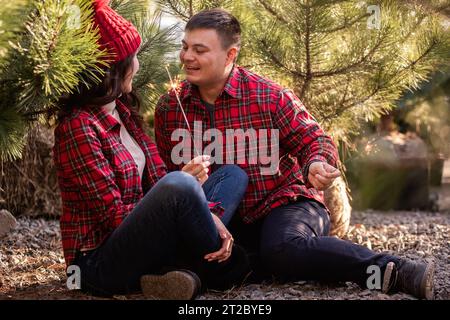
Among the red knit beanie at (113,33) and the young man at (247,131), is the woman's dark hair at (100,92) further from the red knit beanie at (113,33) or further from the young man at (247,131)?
the young man at (247,131)

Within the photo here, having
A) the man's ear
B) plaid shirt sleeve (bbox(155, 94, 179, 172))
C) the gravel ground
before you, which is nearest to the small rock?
the gravel ground

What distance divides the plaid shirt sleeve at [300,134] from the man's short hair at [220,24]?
25 centimetres

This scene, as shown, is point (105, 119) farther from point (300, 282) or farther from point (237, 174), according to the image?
point (300, 282)

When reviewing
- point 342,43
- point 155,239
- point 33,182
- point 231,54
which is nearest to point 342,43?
point 342,43

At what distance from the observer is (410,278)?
2.10 m

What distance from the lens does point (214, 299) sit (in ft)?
7.20

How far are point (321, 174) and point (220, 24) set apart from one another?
61 centimetres

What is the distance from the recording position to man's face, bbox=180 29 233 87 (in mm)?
2498

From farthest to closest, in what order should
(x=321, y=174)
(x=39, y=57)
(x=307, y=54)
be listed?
(x=307, y=54) < (x=321, y=174) < (x=39, y=57)

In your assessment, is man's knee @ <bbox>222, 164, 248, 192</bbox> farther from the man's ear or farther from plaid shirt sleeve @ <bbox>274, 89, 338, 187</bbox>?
the man's ear

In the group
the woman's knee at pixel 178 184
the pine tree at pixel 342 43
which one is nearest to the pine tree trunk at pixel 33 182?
the pine tree at pixel 342 43

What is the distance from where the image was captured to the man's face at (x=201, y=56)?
8.20 ft

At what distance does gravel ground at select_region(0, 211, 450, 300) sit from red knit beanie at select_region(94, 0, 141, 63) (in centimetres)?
69
